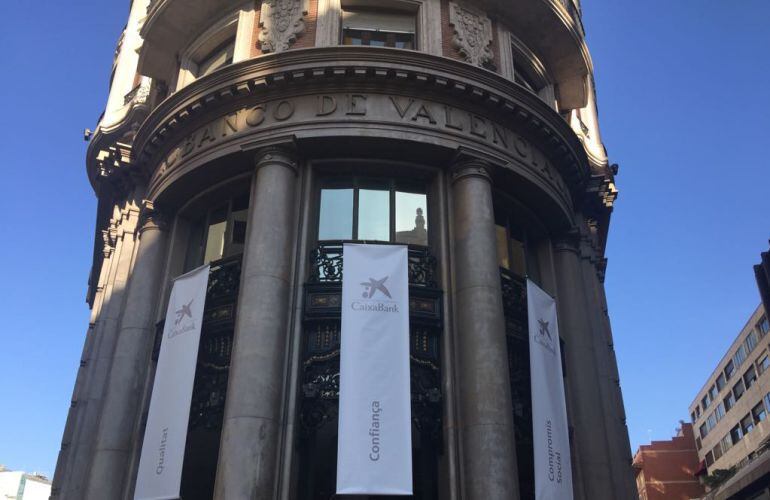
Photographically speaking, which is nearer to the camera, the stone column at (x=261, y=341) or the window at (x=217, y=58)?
the stone column at (x=261, y=341)

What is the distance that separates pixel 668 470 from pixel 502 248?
76826 mm

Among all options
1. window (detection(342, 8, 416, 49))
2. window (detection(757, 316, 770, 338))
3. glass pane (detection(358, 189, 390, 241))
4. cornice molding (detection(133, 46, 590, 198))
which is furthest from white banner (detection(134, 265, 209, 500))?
window (detection(757, 316, 770, 338))

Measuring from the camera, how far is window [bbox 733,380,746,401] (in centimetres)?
6944

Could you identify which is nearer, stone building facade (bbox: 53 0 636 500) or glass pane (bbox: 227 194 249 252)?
stone building facade (bbox: 53 0 636 500)

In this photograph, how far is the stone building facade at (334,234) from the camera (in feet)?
48.5

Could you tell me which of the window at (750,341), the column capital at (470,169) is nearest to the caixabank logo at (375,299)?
the column capital at (470,169)

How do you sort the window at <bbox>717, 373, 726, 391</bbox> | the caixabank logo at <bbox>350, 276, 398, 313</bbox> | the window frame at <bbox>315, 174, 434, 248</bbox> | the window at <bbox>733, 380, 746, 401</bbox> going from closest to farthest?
the caixabank logo at <bbox>350, 276, 398, 313</bbox>
the window frame at <bbox>315, 174, 434, 248</bbox>
the window at <bbox>733, 380, 746, 401</bbox>
the window at <bbox>717, 373, 726, 391</bbox>

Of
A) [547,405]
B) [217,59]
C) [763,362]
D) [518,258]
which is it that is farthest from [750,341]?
[217,59]

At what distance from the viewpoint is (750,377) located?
67125mm

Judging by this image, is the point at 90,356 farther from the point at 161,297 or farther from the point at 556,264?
the point at 556,264

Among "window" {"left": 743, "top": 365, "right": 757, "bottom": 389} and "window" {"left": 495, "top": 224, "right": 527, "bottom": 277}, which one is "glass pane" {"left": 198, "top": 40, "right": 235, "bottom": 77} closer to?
"window" {"left": 495, "top": 224, "right": 527, "bottom": 277}

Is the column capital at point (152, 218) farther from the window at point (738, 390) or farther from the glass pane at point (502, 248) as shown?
the window at point (738, 390)

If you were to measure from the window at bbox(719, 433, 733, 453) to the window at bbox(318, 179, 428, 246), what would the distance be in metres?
67.2

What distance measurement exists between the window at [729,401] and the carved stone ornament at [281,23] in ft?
229
